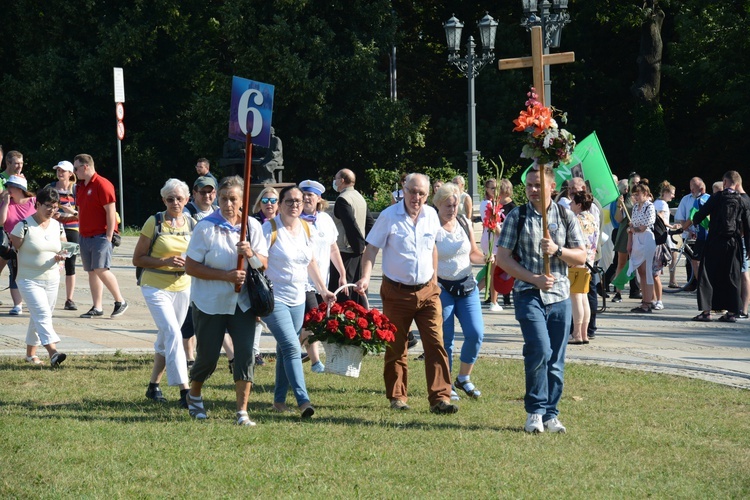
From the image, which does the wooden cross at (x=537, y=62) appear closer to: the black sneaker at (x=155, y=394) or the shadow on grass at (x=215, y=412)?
the shadow on grass at (x=215, y=412)

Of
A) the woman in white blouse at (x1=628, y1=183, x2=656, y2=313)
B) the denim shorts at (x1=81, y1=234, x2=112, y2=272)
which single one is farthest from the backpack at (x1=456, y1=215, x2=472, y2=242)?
the woman in white blouse at (x1=628, y1=183, x2=656, y2=313)

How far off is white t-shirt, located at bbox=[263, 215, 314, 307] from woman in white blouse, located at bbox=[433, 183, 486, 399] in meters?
1.27

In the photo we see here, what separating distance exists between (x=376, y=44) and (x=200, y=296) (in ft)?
98.8

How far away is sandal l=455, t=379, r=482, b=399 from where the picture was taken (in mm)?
9016

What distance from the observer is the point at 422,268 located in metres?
8.42

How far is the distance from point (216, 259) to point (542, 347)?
7.66ft

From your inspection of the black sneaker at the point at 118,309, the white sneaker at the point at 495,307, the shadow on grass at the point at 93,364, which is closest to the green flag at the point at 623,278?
the white sneaker at the point at 495,307

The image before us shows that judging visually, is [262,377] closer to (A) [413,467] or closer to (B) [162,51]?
(A) [413,467]

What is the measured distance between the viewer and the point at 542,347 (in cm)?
754

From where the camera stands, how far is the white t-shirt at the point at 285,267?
27.5 feet

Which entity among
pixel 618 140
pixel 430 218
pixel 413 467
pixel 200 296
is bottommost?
pixel 413 467

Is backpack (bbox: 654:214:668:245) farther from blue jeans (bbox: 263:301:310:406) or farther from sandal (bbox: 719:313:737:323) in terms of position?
blue jeans (bbox: 263:301:310:406)

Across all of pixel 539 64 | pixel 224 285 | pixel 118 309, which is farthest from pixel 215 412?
pixel 118 309

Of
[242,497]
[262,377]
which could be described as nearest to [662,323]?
[262,377]
